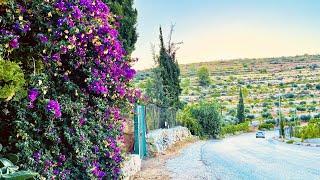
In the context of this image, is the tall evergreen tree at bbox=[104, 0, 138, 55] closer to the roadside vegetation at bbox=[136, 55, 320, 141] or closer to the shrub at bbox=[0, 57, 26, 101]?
the shrub at bbox=[0, 57, 26, 101]

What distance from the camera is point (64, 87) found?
7402 mm

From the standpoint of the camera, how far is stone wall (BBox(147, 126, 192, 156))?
1967cm

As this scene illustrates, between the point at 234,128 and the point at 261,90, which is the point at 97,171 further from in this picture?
the point at 261,90

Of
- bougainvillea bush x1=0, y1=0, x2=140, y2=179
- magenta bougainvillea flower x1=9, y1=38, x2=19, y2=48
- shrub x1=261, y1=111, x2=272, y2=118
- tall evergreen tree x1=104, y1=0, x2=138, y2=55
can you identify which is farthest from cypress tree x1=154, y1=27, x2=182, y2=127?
shrub x1=261, y1=111, x2=272, y2=118

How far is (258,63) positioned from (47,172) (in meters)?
100

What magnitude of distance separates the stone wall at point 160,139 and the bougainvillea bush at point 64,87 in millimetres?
10916

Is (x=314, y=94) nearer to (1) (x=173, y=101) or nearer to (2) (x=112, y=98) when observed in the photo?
(1) (x=173, y=101)

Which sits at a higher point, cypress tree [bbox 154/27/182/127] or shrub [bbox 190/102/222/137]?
cypress tree [bbox 154/27/182/127]

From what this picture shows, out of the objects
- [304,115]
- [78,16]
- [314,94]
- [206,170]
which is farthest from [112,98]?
[314,94]

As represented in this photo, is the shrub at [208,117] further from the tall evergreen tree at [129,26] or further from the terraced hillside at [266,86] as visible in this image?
the terraced hillside at [266,86]

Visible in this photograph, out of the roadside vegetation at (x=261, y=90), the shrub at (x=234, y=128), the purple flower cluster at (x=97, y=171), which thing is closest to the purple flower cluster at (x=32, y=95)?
the purple flower cluster at (x=97, y=171)

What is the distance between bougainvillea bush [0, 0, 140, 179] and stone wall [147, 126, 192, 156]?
35.8 feet

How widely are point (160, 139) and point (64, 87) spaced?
15.0 meters

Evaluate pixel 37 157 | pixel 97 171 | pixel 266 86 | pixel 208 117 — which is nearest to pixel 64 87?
pixel 37 157
